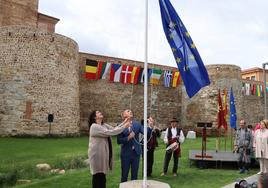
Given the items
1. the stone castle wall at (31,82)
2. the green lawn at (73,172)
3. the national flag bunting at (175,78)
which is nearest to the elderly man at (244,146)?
the green lawn at (73,172)

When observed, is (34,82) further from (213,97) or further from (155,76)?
(213,97)

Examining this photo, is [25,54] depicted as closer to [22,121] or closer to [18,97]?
[18,97]

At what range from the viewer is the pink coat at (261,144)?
26.9 feet

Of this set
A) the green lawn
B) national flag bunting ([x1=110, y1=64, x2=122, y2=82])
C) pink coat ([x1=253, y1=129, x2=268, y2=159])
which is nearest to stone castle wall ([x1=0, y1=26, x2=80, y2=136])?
the green lawn

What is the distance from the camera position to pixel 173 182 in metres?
7.64

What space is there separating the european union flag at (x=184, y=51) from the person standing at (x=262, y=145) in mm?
2845

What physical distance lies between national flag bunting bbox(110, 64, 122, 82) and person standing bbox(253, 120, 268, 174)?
56.2ft


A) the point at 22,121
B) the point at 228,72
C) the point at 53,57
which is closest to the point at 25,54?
the point at 53,57

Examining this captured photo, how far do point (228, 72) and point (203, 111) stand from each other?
3.78 m

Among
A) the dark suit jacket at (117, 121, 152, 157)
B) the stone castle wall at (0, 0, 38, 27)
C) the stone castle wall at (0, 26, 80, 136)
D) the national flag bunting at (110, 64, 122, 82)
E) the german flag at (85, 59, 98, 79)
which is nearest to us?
the dark suit jacket at (117, 121, 152, 157)

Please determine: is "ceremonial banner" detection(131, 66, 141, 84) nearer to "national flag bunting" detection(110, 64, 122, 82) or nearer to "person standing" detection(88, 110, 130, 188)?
"national flag bunting" detection(110, 64, 122, 82)

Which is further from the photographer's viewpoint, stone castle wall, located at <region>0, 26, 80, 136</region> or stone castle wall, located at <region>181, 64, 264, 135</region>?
stone castle wall, located at <region>181, 64, 264, 135</region>

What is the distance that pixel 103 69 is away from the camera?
79.8ft

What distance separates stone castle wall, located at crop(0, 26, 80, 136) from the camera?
18219 mm
